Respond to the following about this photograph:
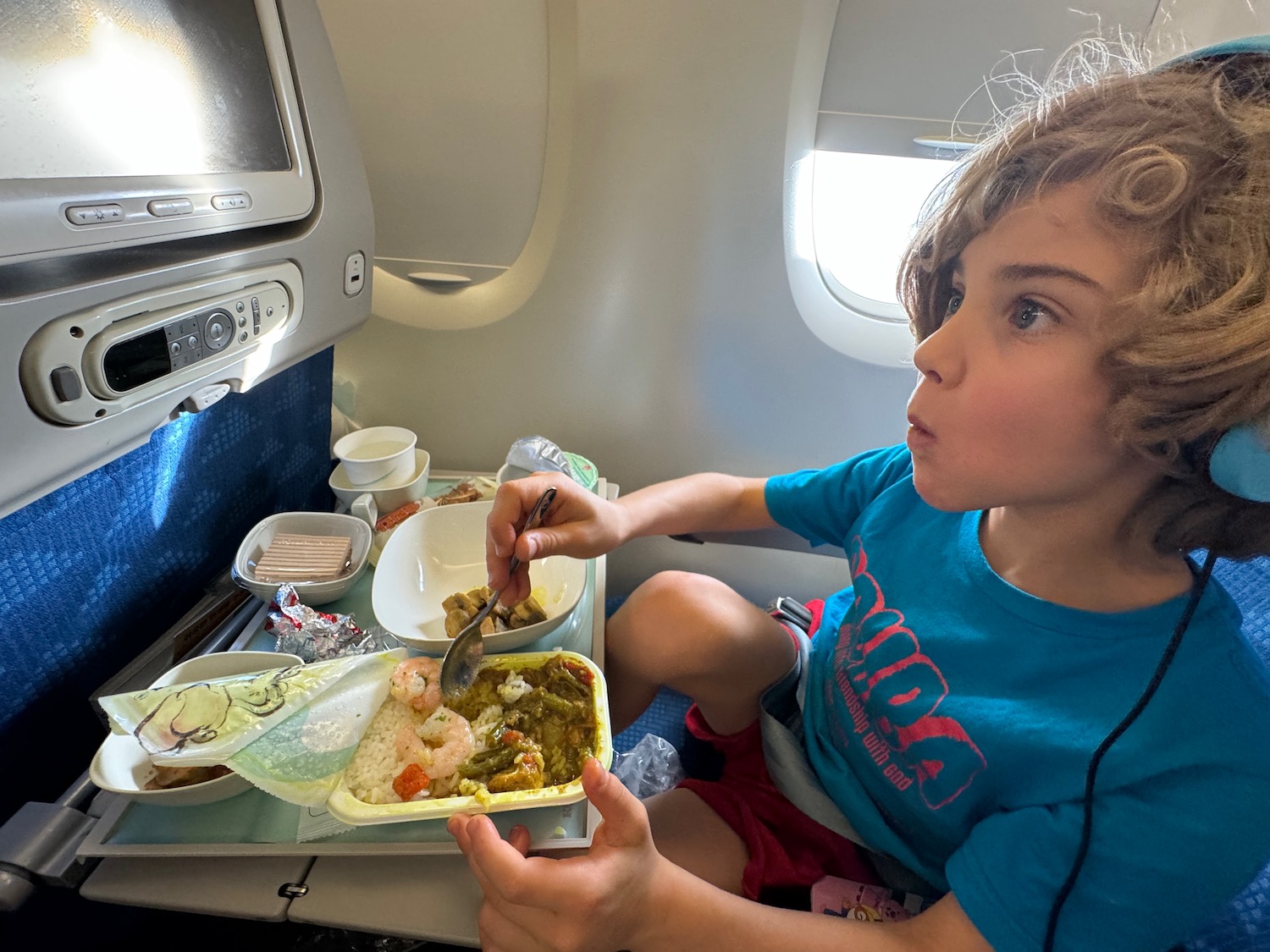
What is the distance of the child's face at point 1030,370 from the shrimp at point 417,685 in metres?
0.56

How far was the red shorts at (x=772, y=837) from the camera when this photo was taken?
0.77m

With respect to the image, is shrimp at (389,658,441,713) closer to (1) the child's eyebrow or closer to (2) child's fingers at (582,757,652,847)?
(2) child's fingers at (582,757,652,847)

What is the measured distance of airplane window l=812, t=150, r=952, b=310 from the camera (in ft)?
4.11

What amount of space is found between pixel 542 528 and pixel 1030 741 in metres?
0.57

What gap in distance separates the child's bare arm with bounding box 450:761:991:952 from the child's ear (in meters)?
0.44

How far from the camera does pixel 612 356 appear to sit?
1.30 m

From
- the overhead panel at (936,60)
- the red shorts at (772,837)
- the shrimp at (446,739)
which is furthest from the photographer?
the overhead panel at (936,60)

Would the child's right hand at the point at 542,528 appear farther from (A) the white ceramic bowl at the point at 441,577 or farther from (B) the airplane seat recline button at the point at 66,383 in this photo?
(B) the airplane seat recline button at the point at 66,383

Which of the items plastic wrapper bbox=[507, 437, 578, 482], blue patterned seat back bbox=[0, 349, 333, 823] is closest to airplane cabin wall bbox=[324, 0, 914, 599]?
plastic wrapper bbox=[507, 437, 578, 482]

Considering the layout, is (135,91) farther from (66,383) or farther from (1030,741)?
(1030,741)

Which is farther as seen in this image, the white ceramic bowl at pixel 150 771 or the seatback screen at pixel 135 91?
the white ceramic bowl at pixel 150 771

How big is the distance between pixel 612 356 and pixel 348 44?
66cm

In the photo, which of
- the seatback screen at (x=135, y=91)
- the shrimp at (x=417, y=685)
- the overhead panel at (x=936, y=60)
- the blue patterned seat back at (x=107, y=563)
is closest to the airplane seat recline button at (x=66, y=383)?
the seatback screen at (x=135, y=91)

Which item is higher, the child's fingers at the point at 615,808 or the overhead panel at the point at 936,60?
the overhead panel at the point at 936,60
